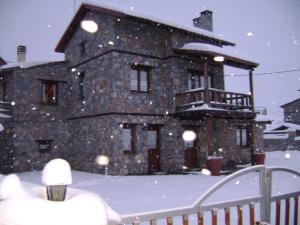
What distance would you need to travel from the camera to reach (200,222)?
10.0 feet

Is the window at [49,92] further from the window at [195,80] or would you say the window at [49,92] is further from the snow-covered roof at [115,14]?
the window at [195,80]

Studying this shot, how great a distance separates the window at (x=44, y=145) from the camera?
1772 centimetres

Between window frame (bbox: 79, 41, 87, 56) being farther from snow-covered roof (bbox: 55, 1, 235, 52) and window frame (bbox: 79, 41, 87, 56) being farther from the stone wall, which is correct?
the stone wall

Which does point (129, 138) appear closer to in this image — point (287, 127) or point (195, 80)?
point (195, 80)

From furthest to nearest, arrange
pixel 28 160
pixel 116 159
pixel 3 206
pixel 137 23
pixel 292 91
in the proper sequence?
pixel 292 91 → pixel 28 160 → pixel 137 23 → pixel 116 159 → pixel 3 206

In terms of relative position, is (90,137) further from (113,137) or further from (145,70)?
(145,70)

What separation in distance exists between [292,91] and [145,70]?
14180 cm

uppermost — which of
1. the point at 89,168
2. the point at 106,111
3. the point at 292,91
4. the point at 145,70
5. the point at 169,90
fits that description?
the point at 292,91

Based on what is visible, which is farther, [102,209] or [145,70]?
[145,70]

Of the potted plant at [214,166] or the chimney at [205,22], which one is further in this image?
the chimney at [205,22]

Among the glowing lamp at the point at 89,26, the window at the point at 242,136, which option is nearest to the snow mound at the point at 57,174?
the glowing lamp at the point at 89,26

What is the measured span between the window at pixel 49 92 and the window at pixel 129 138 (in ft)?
17.8

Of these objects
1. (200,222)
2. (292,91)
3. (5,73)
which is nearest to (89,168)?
(5,73)

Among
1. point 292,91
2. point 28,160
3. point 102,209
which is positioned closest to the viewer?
point 102,209
